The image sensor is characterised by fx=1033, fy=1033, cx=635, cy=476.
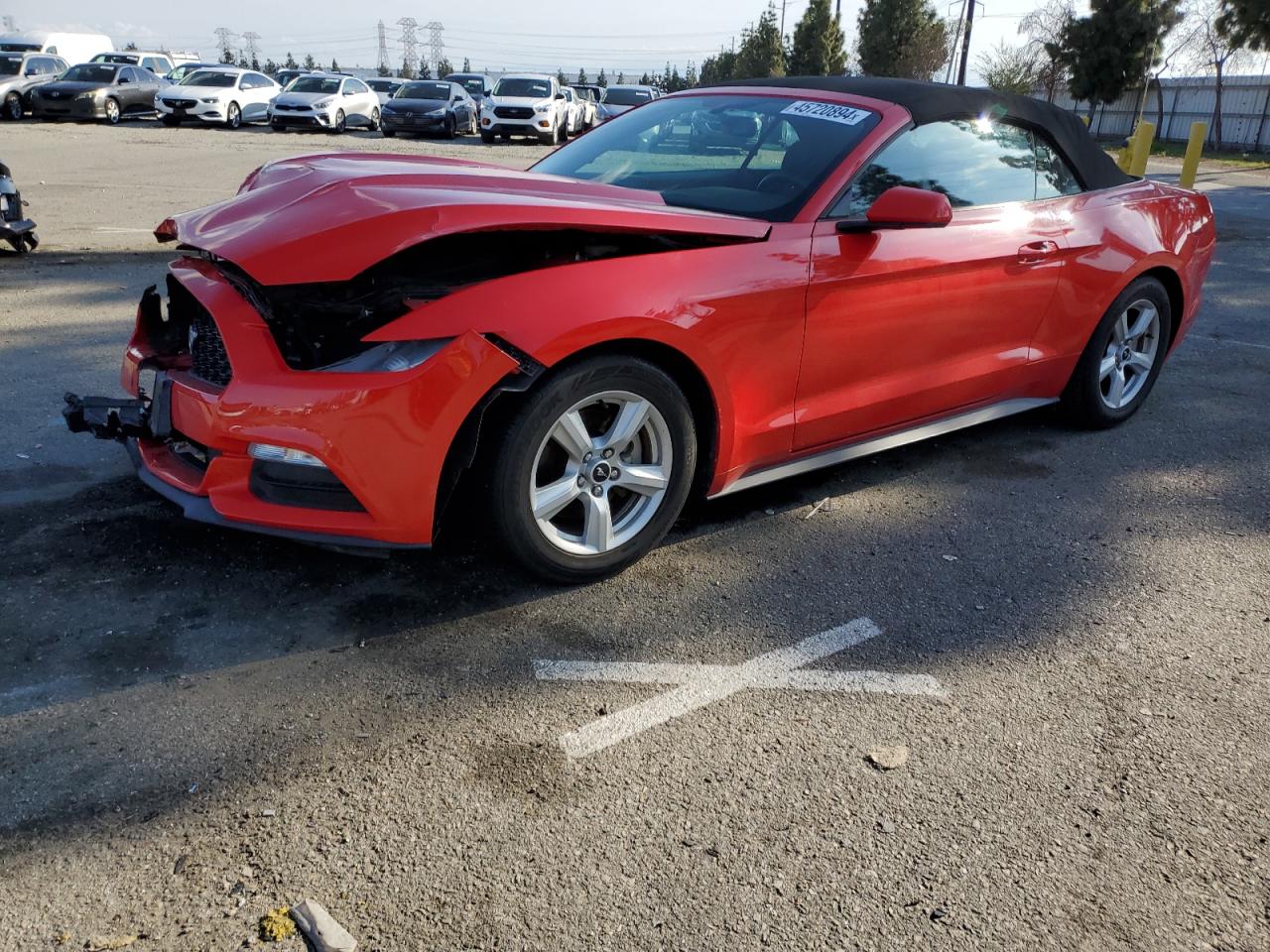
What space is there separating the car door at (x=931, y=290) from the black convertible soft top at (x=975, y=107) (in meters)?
0.07

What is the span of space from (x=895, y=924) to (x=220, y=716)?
5.42ft

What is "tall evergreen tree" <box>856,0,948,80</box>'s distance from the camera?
45438 mm

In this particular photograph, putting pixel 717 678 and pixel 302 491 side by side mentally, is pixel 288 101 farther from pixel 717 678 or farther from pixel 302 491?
pixel 717 678

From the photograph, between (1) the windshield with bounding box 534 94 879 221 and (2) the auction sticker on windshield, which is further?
(2) the auction sticker on windshield

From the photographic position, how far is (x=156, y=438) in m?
3.11

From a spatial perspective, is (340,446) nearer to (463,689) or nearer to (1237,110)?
(463,689)

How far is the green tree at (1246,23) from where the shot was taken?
1283 inches

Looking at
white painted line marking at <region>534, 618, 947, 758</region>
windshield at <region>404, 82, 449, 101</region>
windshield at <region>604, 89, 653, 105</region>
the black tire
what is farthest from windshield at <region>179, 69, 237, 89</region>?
white painted line marking at <region>534, 618, 947, 758</region>

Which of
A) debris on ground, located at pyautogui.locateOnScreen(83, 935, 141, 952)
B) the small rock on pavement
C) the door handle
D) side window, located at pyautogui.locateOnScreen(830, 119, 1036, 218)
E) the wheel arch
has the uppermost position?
side window, located at pyautogui.locateOnScreen(830, 119, 1036, 218)

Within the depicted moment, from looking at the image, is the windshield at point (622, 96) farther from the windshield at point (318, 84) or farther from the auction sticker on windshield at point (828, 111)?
the auction sticker on windshield at point (828, 111)

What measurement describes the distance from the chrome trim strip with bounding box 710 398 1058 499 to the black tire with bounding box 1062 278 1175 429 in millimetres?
225

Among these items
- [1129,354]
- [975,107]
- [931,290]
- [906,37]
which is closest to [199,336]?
[931,290]

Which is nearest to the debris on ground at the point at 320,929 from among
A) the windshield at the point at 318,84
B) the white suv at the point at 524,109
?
the white suv at the point at 524,109

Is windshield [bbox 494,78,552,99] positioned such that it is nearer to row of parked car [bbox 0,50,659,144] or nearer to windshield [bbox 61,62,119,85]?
row of parked car [bbox 0,50,659,144]
